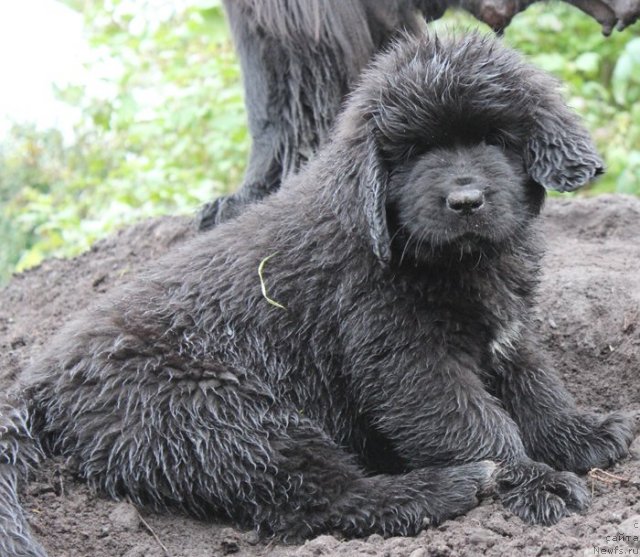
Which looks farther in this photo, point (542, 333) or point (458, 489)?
point (542, 333)

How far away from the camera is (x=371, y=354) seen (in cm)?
392

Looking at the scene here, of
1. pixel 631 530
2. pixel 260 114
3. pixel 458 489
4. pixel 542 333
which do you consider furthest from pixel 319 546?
pixel 260 114

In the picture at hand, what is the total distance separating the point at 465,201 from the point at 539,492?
111cm

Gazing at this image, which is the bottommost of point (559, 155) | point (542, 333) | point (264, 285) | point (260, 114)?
point (542, 333)

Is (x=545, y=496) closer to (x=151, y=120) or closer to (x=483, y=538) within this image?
(x=483, y=538)

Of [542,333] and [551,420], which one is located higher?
[551,420]

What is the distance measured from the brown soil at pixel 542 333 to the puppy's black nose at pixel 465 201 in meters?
1.12

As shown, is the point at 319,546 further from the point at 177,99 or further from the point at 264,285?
the point at 177,99

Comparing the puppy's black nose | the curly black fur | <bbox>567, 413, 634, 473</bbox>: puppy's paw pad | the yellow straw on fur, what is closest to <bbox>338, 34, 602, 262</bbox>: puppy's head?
the puppy's black nose

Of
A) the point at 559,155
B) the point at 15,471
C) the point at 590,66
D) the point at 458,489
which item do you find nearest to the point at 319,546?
the point at 458,489

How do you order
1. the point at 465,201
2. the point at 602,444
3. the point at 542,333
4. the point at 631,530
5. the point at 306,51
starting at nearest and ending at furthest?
the point at 631,530 → the point at 465,201 → the point at 602,444 → the point at 542,333 → the point at 306,51

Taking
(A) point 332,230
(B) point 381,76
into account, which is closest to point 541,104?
(B) point 381,76

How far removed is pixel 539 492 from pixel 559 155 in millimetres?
1271

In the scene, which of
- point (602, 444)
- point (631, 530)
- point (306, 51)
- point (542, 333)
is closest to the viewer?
point (631, 530)
